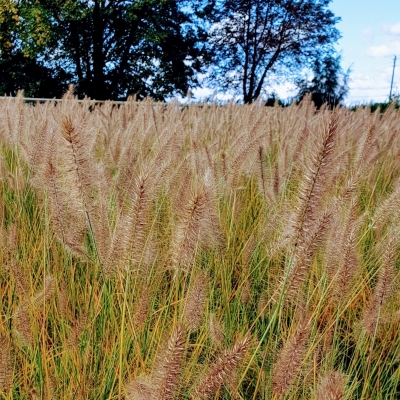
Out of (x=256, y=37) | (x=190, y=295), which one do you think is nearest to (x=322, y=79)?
(x=256, y=37)

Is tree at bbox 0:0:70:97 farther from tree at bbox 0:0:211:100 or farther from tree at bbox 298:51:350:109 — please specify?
tree at bbox 298:51:350:109

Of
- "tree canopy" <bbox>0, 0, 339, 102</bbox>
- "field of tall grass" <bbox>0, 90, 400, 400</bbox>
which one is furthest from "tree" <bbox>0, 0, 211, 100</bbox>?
"field of tall grass" <bbox>0, 90, 400, 400</bbox>

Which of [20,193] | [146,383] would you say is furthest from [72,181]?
[20,193]

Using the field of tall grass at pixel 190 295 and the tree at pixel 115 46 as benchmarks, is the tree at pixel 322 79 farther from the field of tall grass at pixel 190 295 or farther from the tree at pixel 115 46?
the field of tall grass at pixel 190 295

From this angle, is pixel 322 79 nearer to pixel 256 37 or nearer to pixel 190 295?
pixel 256 37

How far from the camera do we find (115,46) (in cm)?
2080

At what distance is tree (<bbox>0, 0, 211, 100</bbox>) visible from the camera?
19.0 metres

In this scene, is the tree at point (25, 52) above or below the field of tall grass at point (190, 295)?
above

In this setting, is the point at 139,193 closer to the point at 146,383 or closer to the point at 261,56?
the point at 146,383

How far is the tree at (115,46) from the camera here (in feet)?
62.4

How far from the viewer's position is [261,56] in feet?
80.5

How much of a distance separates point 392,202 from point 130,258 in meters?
0.81

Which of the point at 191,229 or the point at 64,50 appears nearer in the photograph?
the point at 191,229

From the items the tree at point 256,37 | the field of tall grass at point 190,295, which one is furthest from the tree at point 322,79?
the field of tall grass at point 190,295
